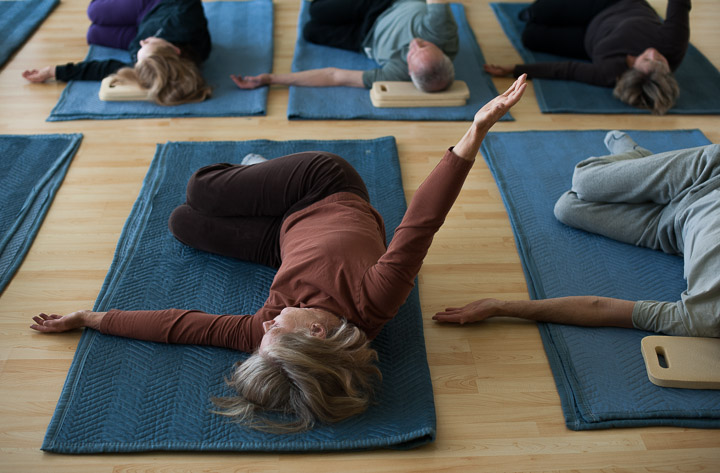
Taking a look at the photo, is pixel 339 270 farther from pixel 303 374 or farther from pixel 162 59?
pixel 162 59

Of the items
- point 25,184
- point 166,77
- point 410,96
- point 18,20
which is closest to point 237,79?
point 166,77

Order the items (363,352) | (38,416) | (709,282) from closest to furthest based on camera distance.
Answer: (363,352) → (38,416) → (709,282)

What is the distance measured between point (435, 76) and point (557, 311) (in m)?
1.43

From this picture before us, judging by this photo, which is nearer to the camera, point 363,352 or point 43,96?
point 363,352

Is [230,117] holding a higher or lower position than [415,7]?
lower

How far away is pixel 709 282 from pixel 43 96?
3.00 m

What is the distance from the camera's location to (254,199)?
1.94 meters

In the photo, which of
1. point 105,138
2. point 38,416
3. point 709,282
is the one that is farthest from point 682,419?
point 105,138

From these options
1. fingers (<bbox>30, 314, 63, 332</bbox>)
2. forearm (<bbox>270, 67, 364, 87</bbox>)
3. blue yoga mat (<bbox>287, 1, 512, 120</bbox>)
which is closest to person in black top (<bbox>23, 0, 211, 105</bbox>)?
forearm (<bbox>270, 67, 364, 87</bbox>)

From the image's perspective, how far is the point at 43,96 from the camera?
Result: 3.04m

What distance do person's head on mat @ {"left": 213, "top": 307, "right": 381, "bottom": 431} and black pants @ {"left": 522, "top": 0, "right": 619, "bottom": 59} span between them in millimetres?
2502

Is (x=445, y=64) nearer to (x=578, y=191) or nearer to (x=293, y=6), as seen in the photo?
(x=578, y=191)

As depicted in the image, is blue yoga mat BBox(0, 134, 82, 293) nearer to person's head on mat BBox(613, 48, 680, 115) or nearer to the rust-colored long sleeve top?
the rust-colored long sleeve top

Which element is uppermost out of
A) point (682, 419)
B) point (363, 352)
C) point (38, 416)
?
point (363, 352)
